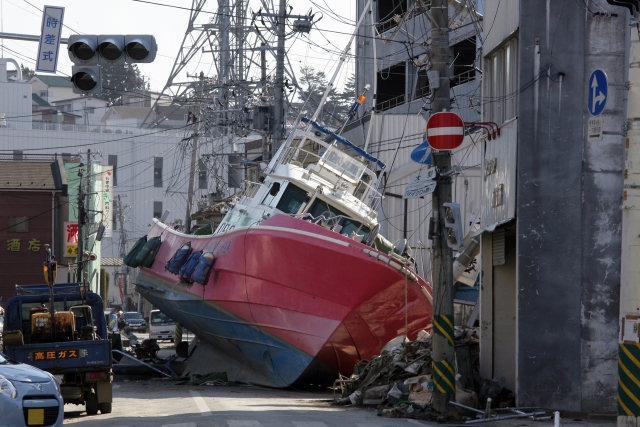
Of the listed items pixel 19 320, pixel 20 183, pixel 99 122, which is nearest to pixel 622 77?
pixel 19 320

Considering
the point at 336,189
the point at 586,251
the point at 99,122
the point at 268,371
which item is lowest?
the point at 268,371

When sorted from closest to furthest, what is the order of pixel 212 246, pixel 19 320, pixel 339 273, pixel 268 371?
Result: pixel 19 320 < pixel 339 273 < pixel 268 371 < pixel 212 246

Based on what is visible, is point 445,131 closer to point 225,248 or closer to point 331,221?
point 331,221

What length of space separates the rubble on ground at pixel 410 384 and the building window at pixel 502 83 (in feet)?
14.5

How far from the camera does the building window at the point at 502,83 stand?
15.9 m

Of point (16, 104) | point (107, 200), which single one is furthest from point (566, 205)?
point (16, 104)

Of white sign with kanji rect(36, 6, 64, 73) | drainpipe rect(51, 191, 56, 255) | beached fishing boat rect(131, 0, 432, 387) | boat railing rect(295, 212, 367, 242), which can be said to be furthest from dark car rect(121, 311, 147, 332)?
white sign with kanji rect(36, 6, 64, 73)

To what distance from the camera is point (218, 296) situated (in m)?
23.6

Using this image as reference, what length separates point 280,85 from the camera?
2945 centimetres

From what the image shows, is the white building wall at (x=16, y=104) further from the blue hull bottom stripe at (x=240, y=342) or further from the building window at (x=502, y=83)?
the building window at (x=502, y=83)

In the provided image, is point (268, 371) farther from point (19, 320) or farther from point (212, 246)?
point (19, 320)

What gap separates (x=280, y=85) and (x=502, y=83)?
13503mm

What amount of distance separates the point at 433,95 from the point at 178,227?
19.9 meters

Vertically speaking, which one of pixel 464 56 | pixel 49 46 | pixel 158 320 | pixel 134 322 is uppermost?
pixel 464 56
